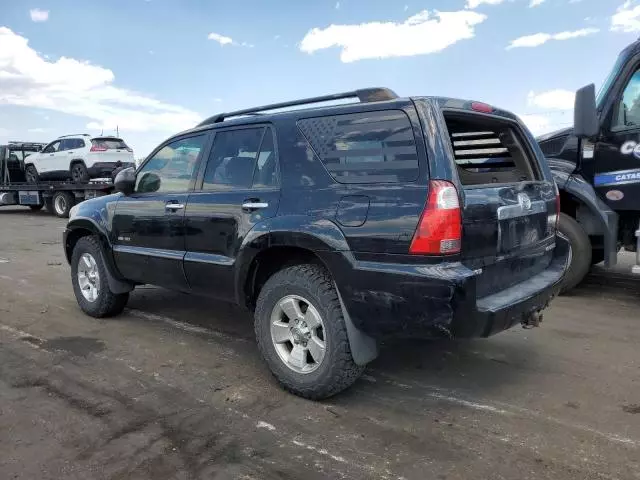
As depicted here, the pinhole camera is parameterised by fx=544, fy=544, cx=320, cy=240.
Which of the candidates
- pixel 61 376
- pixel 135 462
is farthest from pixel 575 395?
pixel 61 376

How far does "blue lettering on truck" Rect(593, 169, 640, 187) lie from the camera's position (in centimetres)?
549

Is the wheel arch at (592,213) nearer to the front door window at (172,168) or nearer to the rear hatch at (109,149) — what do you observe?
the front door window at (172,168)

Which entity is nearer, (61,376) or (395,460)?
(395,460)

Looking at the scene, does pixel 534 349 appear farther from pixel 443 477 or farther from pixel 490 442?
pixel 443 477

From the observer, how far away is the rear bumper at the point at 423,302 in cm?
288

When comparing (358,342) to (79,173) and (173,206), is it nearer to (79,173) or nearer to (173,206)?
(173,206)

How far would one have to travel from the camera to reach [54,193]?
19.0 metres

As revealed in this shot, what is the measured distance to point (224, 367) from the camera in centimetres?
405

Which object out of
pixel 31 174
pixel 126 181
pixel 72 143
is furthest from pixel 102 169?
pixel 126 181

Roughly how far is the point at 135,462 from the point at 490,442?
1.85m

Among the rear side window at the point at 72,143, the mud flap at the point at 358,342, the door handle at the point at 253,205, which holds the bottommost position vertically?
the mud flap at the point at 358,342

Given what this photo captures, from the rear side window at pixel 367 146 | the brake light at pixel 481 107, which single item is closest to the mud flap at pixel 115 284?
the rear side window at pixel 367 146

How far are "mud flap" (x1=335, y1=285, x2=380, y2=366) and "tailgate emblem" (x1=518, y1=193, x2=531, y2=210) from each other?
4.34ft

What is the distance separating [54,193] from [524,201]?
1879cm
